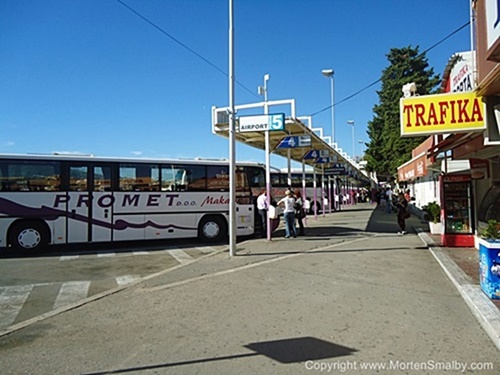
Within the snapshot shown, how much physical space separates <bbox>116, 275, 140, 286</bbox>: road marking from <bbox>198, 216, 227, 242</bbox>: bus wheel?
5.53 m

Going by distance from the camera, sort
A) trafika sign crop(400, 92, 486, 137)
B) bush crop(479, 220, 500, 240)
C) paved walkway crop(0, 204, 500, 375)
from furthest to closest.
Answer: trafika sign crop(400, 92, 486, 137) → bush crop(479, 220, 500, 240) → paved walkway crop(0, 204, 500, 375)

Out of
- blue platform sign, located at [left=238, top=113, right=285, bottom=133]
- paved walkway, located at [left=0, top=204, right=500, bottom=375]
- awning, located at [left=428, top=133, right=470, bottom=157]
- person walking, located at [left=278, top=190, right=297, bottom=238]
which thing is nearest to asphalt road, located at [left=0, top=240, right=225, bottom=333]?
paved walkway, located at [left=0, top=204, right=500, bottom=375]

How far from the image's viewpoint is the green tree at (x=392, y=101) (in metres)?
45.1

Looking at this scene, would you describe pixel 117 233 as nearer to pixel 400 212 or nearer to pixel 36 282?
pixel 36 282

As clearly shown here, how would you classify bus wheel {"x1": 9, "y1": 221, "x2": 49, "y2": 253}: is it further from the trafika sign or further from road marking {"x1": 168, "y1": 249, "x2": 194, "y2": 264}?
the trafika sign

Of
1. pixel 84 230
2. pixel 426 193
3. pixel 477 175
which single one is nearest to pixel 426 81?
pixel 426 193

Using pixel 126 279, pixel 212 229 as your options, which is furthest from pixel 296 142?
pixel 126 279

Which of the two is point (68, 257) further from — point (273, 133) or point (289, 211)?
point (273, 133)

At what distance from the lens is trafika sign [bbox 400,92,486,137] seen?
646 centimetres

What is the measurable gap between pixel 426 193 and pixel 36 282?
67.6 ft

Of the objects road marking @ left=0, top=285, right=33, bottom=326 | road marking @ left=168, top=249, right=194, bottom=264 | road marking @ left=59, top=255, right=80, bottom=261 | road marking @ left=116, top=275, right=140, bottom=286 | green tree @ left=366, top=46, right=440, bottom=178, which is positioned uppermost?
green tree @ left=366, top=46, right=440, bottom=178

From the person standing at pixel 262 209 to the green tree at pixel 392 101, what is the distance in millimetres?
29830

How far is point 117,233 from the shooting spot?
13.2 meters

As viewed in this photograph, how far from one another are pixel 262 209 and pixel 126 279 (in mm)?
6402
